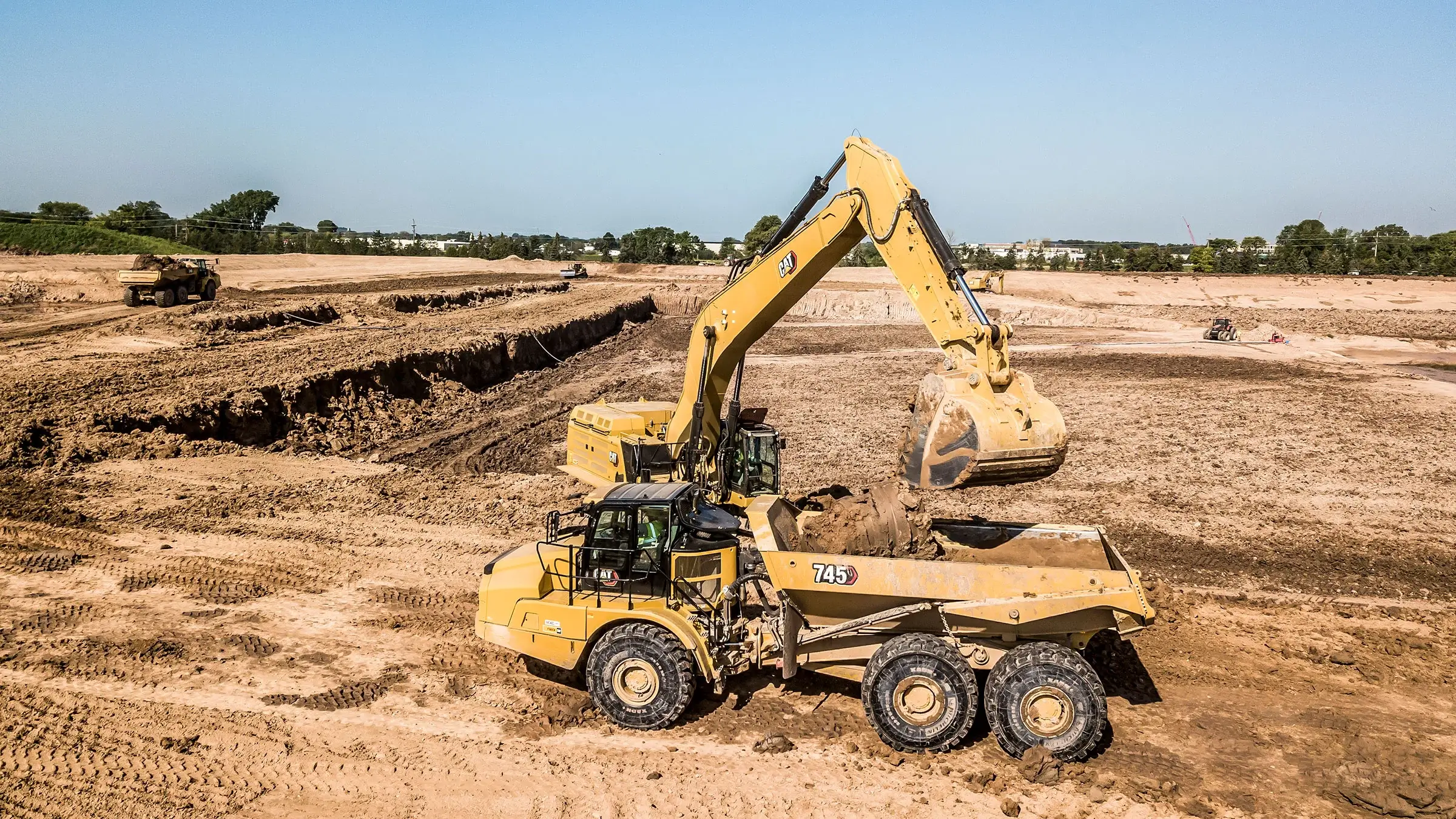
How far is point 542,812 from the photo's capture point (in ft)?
22.2

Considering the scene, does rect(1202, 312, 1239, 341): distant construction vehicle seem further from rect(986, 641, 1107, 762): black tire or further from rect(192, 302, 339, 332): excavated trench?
rect(986, 641, 1107, 762): black tire

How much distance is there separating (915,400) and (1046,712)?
8.84 ft

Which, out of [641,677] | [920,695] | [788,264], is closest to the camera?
[920,695]

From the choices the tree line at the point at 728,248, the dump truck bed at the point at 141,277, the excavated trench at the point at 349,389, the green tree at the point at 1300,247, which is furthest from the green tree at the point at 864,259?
the dump truck bed at the point at 141,277

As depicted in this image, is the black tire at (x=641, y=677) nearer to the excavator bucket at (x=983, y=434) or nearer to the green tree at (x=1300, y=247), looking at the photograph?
the excavator bucket at (x=983, y=434)

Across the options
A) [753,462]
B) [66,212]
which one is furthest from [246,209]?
[753,462]

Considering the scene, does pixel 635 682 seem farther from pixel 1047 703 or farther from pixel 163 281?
pixel 163 281

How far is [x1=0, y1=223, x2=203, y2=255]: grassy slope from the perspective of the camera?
4538 cm

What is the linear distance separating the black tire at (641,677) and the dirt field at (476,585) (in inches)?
8.8

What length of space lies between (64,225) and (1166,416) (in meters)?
52.6

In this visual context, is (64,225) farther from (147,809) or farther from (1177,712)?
(1177,712)

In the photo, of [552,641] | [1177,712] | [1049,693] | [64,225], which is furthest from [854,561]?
[64,225]

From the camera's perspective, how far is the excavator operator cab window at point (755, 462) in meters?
11.8

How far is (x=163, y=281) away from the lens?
30438 mm
